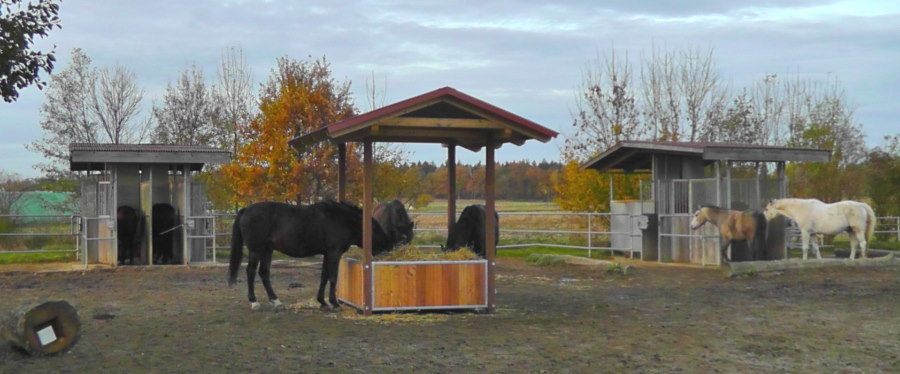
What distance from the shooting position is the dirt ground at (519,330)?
294 inches

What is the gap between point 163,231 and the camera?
1855 centimetres

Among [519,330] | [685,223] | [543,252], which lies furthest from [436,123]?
[543,252]

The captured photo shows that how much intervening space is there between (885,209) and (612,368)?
72.0 feet

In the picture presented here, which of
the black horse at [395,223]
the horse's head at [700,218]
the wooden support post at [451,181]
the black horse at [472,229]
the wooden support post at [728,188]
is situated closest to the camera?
the black horse at [395,223]

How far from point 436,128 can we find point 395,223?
254cm

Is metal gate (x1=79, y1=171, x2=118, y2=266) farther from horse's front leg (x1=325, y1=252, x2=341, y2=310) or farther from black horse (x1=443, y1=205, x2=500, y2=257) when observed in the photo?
black horse (x1=443, y1=205, x2=500, y2=257)

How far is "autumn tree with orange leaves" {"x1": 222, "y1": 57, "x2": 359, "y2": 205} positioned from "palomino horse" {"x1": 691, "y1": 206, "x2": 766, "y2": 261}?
9.81m

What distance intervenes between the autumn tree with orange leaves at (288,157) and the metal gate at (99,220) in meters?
3.84

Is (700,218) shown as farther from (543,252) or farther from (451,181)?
(451,181)

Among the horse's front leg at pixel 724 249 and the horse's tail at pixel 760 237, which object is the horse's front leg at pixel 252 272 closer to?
the horse's front leg at pixel 724 249

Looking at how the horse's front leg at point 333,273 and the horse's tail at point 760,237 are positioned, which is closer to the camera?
the horse's front leg at point 333,273

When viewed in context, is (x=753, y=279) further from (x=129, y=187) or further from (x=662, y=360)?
(x=129, y=187)

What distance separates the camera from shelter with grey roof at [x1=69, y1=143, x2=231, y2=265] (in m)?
17.7

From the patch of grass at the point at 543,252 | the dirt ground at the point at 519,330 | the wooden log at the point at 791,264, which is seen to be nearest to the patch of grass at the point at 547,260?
the patch of grass at the point at 543,252
